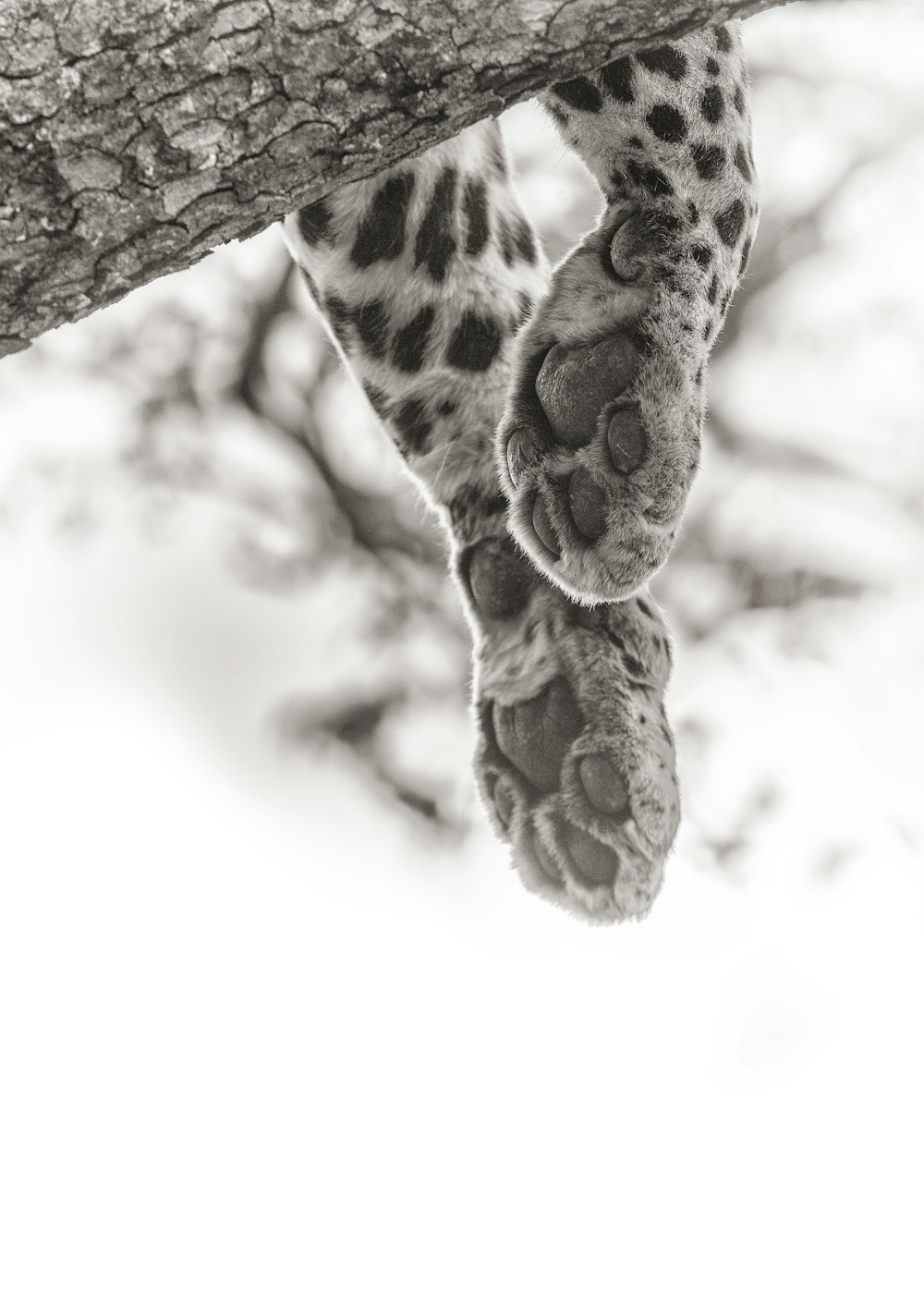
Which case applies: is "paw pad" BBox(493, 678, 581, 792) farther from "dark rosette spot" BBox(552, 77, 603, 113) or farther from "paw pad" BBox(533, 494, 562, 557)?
"dark rosette spot" BBox(552, 77, 603, 113)

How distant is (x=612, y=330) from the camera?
1631 mm

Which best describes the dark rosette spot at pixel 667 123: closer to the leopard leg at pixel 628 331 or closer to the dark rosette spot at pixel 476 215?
the leopard leg at pixel 628 331

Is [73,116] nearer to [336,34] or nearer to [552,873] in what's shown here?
[336,34]

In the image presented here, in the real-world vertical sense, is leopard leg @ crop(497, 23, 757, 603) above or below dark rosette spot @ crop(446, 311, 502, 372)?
above

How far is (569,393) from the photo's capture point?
1.60 metres

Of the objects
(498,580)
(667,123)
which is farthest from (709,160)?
(498,580)

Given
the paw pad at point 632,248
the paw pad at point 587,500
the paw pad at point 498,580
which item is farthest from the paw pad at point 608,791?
the paw pad at point 632,248

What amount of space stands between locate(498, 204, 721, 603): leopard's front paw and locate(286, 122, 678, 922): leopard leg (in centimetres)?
36

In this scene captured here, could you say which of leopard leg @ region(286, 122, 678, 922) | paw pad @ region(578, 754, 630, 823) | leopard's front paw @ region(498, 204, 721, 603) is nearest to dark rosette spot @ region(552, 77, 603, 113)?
leopard's front paw @ region(498, 204, 721, 603)

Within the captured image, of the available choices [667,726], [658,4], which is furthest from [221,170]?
[667,726]

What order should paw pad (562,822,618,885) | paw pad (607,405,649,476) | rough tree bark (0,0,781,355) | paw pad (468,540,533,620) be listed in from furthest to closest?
paw pad (468,540,533,620), paw pad (562,822,618,885), paw pad (607,405,649,476), rough tree bark (0,0,781,355)

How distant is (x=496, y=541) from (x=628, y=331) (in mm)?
617

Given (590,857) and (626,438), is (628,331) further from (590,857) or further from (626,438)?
(590,857)

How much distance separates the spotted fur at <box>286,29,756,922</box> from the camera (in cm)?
162
